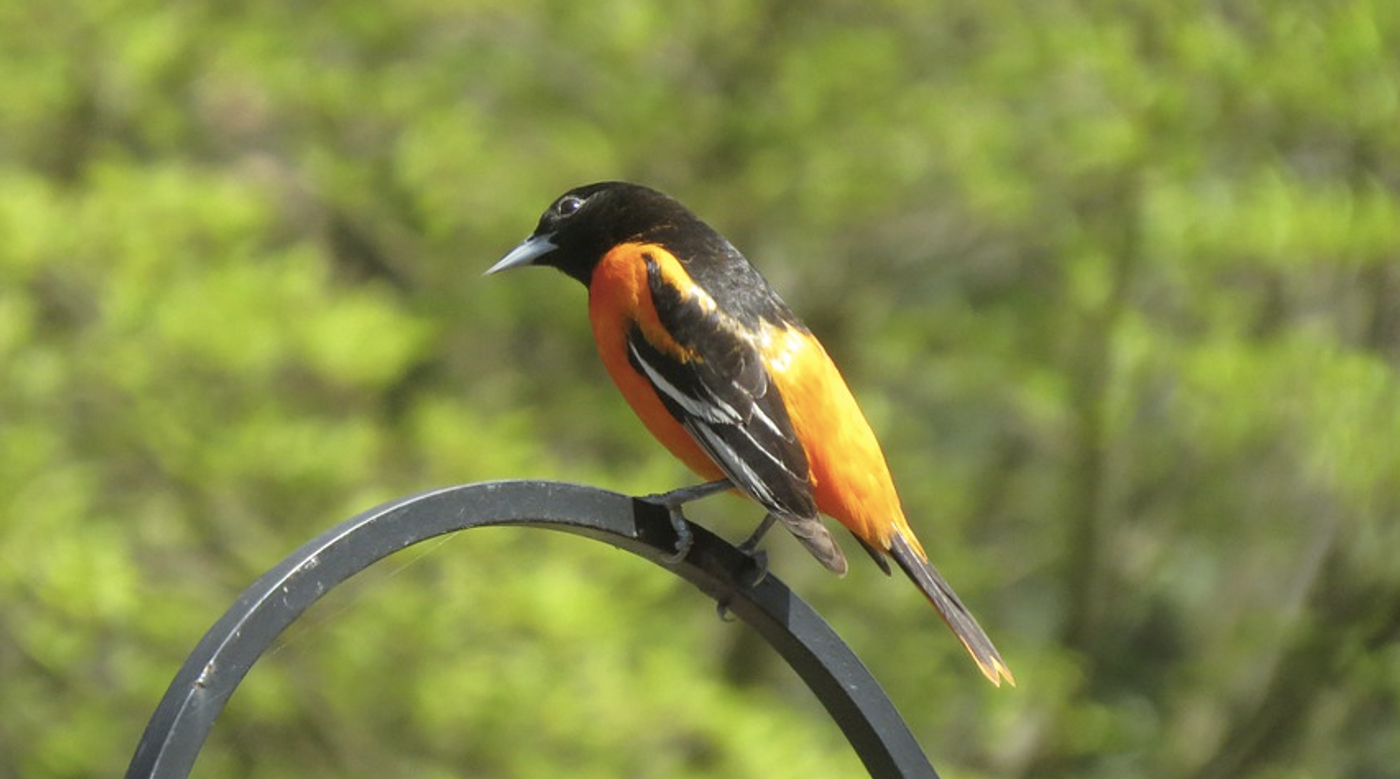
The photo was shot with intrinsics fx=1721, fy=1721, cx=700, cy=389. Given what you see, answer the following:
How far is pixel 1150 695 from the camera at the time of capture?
715cm

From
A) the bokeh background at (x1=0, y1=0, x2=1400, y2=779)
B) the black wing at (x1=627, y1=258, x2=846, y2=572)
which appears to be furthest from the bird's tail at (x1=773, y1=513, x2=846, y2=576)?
the bokeh background at (x1=0, y1=0, x2=1400, y2=779)

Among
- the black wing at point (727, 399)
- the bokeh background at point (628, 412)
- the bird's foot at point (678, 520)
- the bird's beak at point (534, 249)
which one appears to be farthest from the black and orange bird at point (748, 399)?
the bokeh background at point (628, 412)

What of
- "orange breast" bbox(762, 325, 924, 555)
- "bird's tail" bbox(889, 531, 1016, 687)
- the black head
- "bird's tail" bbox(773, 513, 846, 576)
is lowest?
"bird's tail" bbox(889, 531, 1016, 687)

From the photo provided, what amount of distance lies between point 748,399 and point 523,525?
2.75 ft

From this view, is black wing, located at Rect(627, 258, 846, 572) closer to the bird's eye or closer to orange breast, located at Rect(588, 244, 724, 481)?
orange breast, located at Rect(588, 244, 724, 481)

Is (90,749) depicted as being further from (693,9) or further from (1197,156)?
(1197,156)

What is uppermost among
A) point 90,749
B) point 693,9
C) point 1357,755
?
point 693,9

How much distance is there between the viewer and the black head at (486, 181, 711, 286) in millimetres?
3146

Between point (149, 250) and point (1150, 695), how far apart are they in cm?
436

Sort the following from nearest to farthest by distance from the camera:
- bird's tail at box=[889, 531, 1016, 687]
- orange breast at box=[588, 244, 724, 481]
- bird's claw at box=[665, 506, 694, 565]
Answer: bird's claw at box=[665, 506, 694, 565] < bird's tail at box=[889, 531, 1016, 687] < orange breast at box=[588, 244, 724, 481]

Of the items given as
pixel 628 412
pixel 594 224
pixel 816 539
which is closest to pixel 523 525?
pixel 816 539

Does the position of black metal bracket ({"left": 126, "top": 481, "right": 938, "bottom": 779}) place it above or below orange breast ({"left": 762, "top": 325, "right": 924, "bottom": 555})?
below

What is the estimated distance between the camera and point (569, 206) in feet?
10.5

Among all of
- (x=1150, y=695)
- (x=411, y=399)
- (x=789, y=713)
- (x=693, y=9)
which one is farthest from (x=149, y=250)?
(x=1150, y=695)
